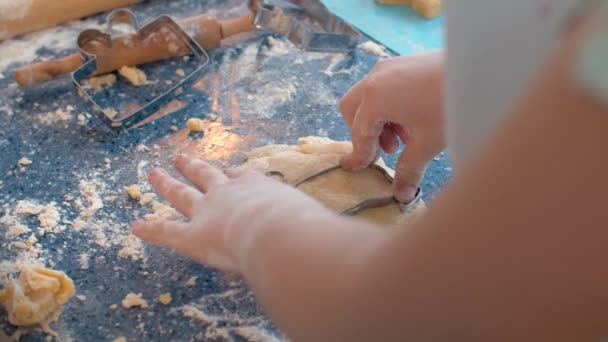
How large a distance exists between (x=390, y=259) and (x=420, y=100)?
1.36ft

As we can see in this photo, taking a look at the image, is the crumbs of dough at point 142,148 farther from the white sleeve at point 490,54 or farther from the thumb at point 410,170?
the white sleeve at point 490,54

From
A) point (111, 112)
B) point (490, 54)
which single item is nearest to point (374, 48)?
point (111, 112)

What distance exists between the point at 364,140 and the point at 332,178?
0.08m

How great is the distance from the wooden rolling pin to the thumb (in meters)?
0.57

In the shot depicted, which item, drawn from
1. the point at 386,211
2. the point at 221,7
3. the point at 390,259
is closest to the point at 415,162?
the point at 386,211

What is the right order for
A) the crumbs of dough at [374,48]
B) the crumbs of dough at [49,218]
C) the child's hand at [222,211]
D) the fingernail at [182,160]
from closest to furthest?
1. the child's hand at [222,211]
2. the fingernail at [182,160]
3. the crumbs of dough at [49,218]
4. the crumbs of dough at [374,48]

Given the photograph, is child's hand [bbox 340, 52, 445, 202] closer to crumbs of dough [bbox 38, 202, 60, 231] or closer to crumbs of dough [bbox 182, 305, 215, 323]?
crumbs of dough [bbox 182, 305, 215, 323]

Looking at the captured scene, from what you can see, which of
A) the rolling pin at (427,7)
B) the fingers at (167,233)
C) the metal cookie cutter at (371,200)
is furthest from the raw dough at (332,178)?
the rolling pin at (427,7)

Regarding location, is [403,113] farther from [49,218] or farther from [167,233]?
[49,218]

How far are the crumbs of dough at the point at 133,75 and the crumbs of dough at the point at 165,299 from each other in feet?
1.63

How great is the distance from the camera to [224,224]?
650 mm

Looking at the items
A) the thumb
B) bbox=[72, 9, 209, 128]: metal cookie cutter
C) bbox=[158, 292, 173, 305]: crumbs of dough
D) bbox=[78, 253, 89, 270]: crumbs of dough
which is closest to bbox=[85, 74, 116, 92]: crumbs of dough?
bbox=[72, 9, 209, 128]: metal cookie cutter

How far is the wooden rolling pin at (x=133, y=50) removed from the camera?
1189 mm

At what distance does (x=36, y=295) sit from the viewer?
32.4 inches
